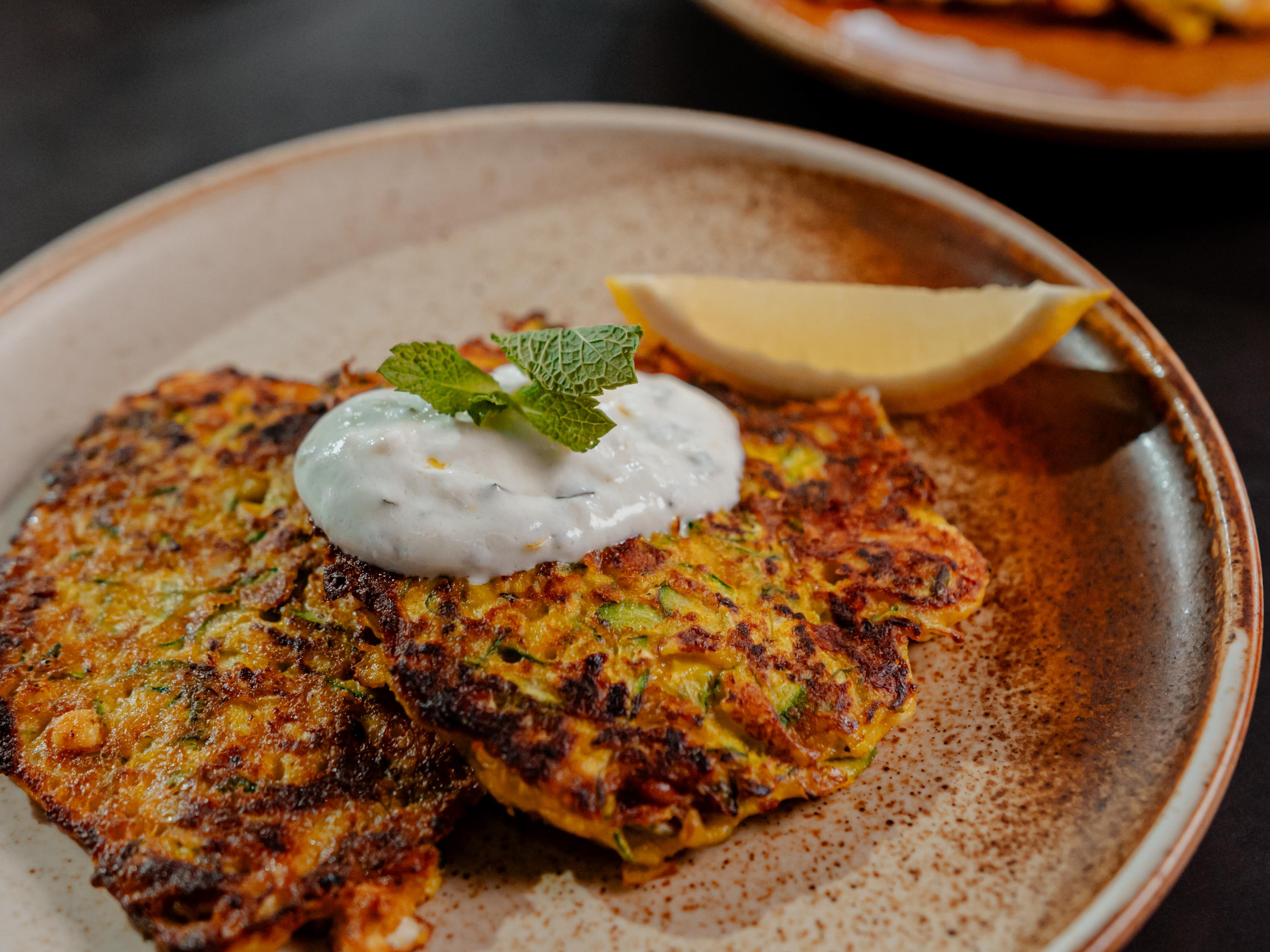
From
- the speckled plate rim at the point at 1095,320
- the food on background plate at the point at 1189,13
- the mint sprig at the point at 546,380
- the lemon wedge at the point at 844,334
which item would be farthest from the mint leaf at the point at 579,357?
the food on background plate at the point at 1189,13

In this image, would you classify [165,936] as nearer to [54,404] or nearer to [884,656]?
[884,656]

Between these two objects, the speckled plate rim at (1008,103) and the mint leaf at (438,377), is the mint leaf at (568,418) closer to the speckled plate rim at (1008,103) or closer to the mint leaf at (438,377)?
the mint leaf at (438,377)

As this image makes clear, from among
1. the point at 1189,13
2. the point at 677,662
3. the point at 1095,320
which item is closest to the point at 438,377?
the point at 677,662

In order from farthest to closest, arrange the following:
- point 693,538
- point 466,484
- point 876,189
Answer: point 876,189, point 693,538, point 466,484

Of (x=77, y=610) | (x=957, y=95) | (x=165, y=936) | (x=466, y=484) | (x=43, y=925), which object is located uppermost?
(x=957, y=95)

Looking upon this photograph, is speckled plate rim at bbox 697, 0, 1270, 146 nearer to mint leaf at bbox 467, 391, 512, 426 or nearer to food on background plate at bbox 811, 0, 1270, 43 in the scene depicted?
food on background plate at bbox 811, 0, 1270, 43

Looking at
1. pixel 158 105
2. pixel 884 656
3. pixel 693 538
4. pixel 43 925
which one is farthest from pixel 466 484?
pixel 158 105
